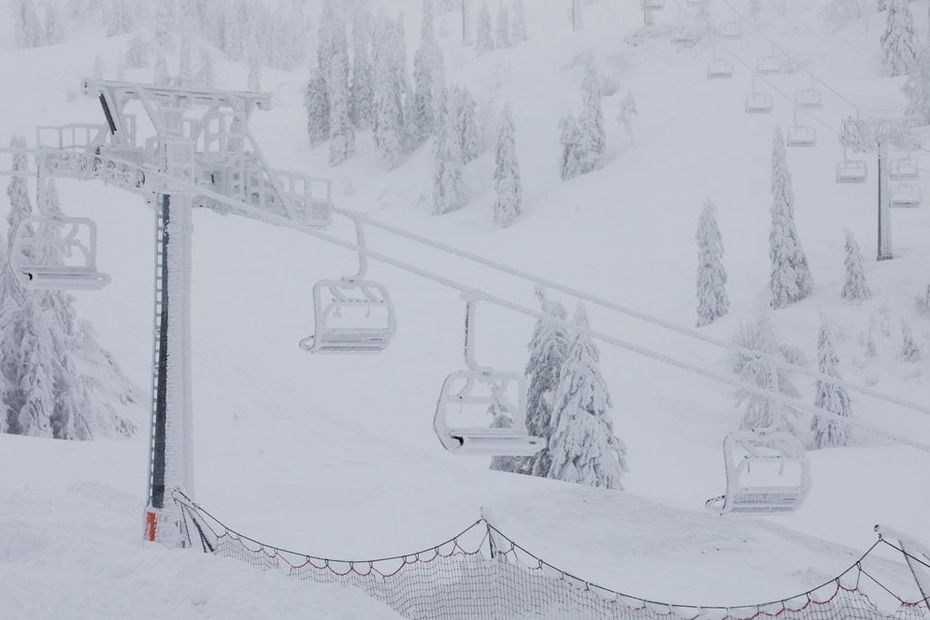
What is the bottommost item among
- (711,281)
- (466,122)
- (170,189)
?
(711,281)

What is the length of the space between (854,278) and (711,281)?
15.1 ft

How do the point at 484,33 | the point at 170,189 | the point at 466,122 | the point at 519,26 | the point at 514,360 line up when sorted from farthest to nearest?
the point at 519,26 < the point at 484,33 < the point at 466,122 < the point at 514,360 < the point at 170,189

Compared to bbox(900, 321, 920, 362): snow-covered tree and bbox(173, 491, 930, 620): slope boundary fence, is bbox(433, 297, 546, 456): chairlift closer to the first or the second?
bbox(173, 491, 930, 620): slope boundary fence

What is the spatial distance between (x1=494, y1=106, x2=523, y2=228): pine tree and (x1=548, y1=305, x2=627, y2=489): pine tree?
1061 inches

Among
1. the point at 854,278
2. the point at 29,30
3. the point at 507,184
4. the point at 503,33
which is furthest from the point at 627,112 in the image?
the point at 29,30

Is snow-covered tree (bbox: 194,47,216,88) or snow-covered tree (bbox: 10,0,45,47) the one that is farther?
snow-covered tree (bbox: 10,0,45,47)

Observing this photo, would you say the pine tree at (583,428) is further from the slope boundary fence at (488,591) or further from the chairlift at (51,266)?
the chairlift at (51,266)

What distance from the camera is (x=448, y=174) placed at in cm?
5453

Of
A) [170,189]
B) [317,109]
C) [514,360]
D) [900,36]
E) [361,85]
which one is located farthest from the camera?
[361,85]

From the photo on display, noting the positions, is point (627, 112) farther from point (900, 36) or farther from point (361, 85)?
point (361, 85)

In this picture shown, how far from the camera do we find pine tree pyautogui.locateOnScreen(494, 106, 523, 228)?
5125 centimetres

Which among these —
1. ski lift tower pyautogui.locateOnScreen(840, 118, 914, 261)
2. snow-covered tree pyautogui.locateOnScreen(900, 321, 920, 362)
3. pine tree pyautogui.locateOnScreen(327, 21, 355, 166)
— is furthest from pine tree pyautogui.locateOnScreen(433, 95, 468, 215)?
snow-covered tree pyautogui.locateOnScreen(900, 321, 920, 362)

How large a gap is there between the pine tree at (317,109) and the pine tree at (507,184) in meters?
15.9

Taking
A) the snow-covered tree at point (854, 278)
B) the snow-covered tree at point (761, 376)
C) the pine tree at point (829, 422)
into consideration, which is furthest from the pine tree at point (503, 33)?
the pine tree at point (829, 422)
